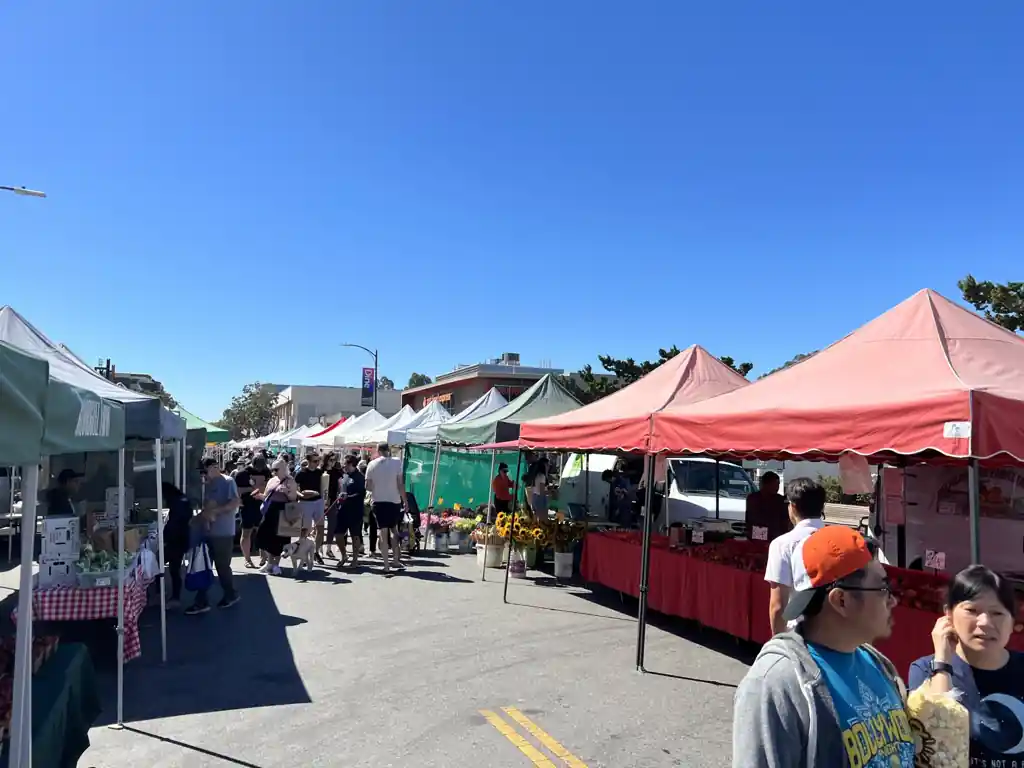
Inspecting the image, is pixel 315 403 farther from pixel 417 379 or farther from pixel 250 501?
pixel 250 501

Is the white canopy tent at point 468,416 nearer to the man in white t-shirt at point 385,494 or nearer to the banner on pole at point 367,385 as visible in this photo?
the man in white t-shirt at point 385,494

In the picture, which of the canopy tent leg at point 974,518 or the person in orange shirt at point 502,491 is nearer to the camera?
Result: the canopy tent leg at point 974,518

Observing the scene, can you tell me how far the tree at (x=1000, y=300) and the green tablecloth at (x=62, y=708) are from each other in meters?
23.6

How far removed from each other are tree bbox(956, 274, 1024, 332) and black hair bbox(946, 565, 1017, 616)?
73.4ft

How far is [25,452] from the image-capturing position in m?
2.79

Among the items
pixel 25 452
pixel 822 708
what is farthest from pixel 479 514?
pixel 822 708

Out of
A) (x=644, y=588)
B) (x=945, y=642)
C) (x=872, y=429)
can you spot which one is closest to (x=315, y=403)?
(x=644, y=588)

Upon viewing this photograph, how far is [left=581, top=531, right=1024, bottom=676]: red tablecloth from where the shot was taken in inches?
217

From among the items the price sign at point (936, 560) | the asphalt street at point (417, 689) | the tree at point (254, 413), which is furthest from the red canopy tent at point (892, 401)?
the tree at point (254, 413)

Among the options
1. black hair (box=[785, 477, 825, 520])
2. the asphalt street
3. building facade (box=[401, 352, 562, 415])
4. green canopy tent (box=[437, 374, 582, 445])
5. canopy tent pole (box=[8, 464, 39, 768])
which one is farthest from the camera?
building facade (box=[401, 352, 562, 415])

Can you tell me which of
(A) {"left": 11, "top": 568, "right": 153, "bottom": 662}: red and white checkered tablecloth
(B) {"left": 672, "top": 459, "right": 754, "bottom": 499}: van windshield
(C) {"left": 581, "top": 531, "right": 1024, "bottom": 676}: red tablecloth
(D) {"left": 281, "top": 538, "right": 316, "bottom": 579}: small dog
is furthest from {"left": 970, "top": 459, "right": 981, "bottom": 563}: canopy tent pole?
(B) {"left": 672, "top": 459, "right": 754, "bottom": 499}: van windshield

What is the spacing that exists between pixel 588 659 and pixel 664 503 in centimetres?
779

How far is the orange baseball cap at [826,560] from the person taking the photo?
1887mm

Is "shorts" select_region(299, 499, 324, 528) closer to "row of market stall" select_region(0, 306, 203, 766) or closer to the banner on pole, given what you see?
"row of market stall" select_region(0, 306, 203, 766)
